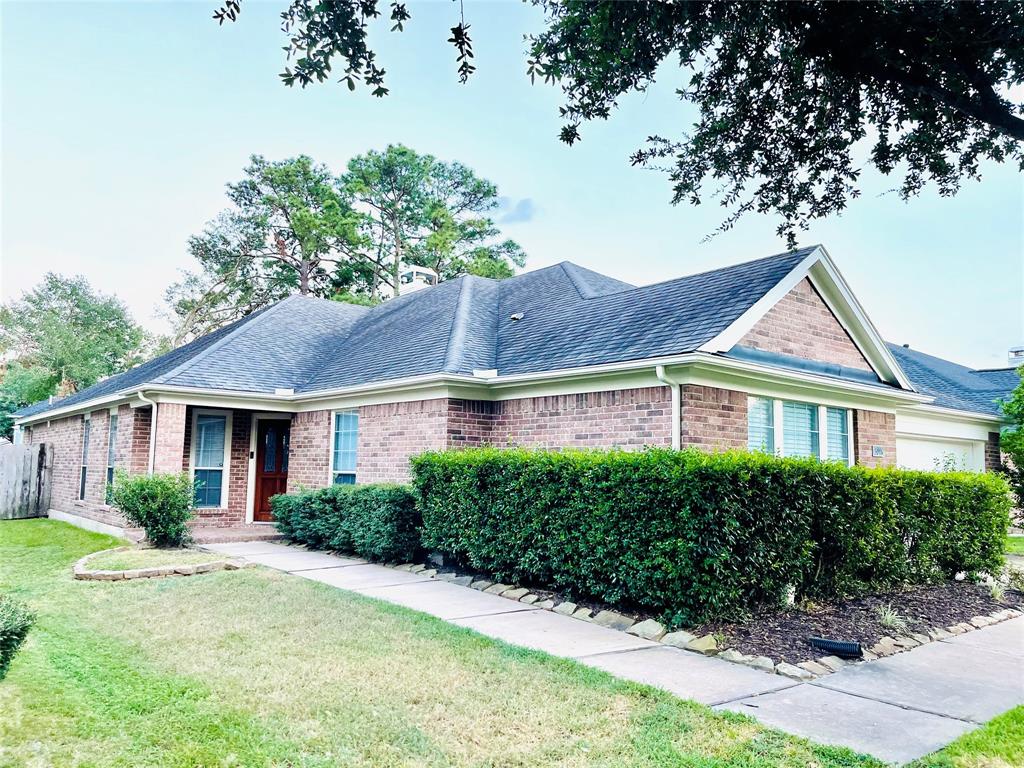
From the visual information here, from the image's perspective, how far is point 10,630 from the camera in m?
4.21

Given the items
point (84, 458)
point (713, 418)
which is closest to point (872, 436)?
point (713, 418)

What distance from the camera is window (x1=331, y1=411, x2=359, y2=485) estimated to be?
13.5 metres

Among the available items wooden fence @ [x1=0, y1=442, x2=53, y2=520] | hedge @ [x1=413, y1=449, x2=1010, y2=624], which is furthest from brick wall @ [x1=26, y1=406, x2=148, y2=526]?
hedge @ [x1=413, y1=449, x2=1010, y2=624]

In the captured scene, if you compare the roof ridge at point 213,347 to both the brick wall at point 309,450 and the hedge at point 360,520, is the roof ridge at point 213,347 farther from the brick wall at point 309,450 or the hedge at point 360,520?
the hedge at point 360,520

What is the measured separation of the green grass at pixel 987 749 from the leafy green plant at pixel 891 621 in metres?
2.63

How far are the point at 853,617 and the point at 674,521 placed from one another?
2.36 meters

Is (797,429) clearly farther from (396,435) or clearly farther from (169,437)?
(169,437)

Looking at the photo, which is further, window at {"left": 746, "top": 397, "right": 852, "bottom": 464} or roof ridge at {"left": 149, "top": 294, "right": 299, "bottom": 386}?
roof ridge at {"left": 149, "top": 294, "right": 299, "bottom": 386}

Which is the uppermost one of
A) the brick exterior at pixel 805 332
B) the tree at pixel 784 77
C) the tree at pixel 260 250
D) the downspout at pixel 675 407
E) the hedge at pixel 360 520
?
the tree at pixel 260 250

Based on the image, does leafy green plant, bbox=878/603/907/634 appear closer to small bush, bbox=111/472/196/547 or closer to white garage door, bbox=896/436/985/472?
white garage door, bbox=896/436/985/472

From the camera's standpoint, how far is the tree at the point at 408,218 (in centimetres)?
3350

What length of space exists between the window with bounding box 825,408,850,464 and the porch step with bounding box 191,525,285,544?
34.0ft

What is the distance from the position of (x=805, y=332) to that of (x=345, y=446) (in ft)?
29.5

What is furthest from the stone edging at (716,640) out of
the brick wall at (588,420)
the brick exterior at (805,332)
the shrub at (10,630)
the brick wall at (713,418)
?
the shrub at (10,630)
